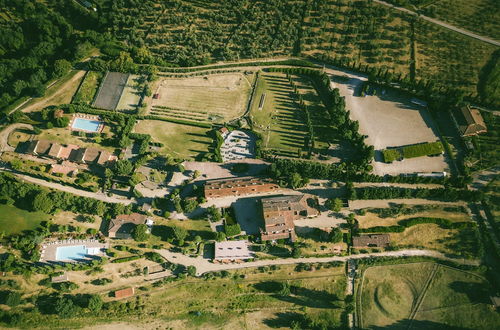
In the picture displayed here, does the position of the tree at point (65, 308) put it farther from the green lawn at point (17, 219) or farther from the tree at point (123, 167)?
the tree at point (123, 167)

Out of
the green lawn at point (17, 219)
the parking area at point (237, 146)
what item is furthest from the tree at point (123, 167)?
the parking area at point (237, 146)

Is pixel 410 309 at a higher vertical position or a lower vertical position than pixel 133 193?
lower

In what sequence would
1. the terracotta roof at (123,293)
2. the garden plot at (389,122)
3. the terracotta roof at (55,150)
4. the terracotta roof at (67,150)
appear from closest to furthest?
the terracotta roof at (123,293) → the garden plot at (389,122) → the terracotta roof at (55,150) → the terracotta roof at (67,150)

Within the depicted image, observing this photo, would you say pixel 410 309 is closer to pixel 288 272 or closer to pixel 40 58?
pixel 288 272

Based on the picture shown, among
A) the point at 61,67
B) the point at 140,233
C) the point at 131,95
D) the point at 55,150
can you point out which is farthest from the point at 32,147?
the point at 140,233

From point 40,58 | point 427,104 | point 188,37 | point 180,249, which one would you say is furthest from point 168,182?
point 427,104

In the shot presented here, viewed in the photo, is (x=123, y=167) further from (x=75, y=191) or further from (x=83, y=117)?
(x=83, y=117)

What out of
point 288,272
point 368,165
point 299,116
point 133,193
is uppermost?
point 299,116
